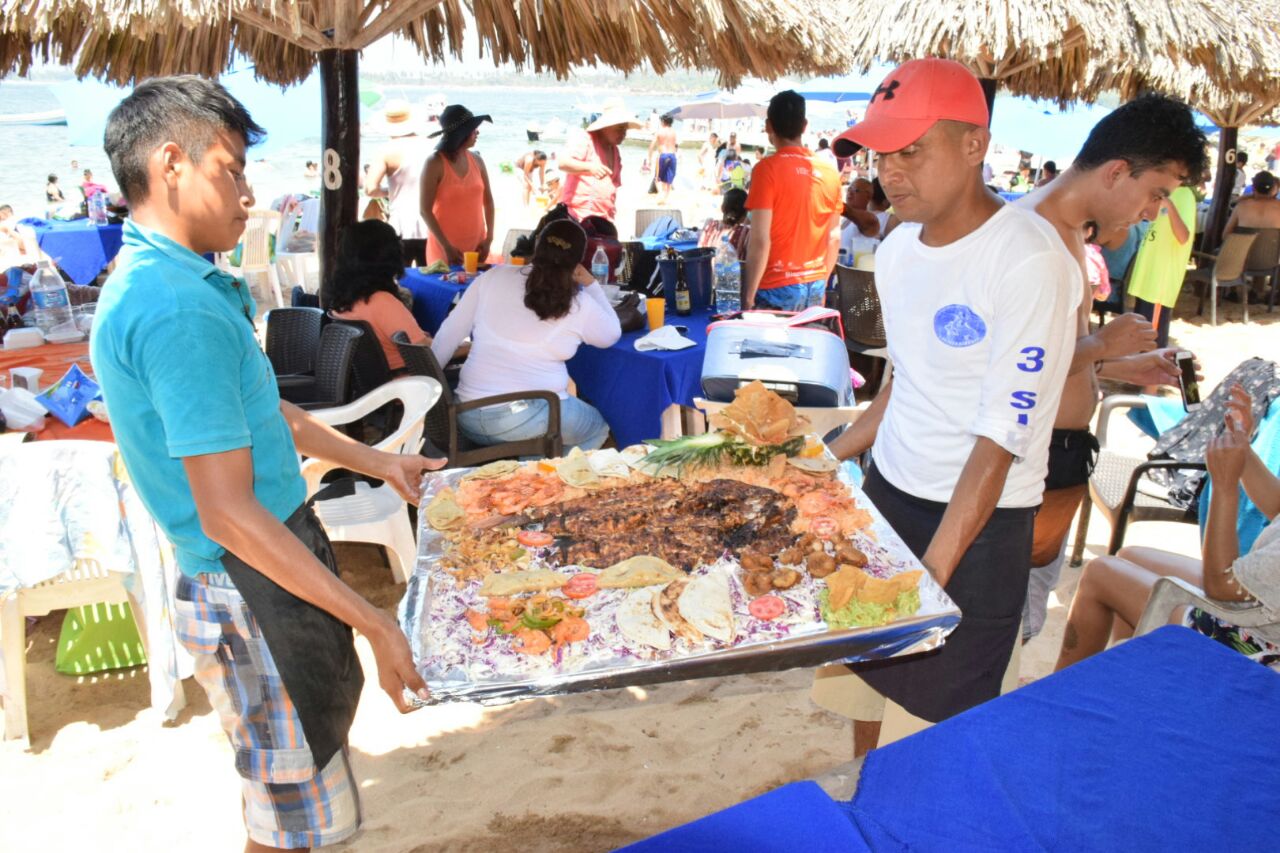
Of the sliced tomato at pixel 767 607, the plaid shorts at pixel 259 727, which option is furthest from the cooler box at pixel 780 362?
the plaid shorts at pixel 259 727

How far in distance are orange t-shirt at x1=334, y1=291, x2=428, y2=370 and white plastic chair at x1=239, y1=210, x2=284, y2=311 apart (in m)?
5.66

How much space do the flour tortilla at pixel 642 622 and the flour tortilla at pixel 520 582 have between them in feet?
0.48

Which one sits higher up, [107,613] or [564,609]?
[564,609]

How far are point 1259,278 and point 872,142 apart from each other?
10.4 metres

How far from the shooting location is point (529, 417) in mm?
4117

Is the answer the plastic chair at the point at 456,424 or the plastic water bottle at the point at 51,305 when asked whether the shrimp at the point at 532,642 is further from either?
the plastic water bottle at the point at 51,305

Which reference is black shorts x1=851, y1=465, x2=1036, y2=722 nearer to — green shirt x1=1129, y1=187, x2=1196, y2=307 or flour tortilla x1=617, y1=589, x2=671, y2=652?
flour tortilla x1=617, y1=589, x2=671, y2=652

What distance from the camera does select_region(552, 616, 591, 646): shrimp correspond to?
60.1 inches

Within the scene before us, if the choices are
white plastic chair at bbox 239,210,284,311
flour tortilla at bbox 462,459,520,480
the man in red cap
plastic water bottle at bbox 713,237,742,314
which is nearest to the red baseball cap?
the man in red cap

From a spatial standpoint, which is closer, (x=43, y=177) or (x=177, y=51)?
(x=177, y=51)

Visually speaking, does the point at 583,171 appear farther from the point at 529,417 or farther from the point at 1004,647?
the point at 1004,647

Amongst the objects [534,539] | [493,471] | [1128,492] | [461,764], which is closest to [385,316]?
[461,764]

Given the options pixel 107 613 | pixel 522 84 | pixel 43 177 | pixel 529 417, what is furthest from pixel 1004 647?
pixel 522 84

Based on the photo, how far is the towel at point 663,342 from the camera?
4160 millimetres
